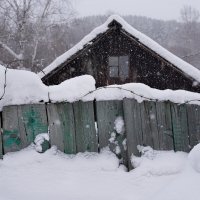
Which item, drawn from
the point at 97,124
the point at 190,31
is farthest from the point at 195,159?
the point at 190,31

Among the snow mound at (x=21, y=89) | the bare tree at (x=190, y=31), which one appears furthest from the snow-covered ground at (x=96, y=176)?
the bare tree at (x=190, y=31)

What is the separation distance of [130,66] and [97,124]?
26.6 ft

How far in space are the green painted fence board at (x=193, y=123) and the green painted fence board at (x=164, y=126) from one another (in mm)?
215

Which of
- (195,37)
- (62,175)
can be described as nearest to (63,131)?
(62,175)

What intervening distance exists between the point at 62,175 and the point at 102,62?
8.60 meters

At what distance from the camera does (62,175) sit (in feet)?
10.7

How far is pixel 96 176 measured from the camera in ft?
10.7

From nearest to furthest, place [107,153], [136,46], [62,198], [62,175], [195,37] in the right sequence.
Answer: [62,198] → [62,175] → [107,153] → [136,46] → [195,37]

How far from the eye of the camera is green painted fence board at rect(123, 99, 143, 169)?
11.6 feet

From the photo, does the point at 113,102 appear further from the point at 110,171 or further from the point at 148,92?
the point at 110,171

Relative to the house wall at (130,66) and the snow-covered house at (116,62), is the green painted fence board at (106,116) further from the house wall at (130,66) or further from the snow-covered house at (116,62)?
the house wall at (130,66)

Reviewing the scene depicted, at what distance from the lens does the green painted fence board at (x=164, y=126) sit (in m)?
3.61

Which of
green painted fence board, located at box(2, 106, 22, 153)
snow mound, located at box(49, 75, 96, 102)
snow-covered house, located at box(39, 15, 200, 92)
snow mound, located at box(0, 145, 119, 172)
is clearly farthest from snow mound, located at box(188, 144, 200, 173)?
snow-covered house, located at box(39, 15, 200, 92)

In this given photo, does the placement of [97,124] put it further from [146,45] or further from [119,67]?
[119,67]
